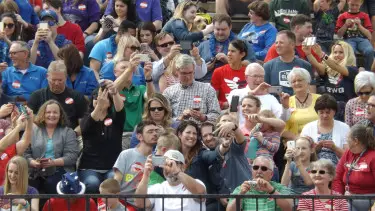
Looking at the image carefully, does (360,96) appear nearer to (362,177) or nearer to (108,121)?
(362,177)

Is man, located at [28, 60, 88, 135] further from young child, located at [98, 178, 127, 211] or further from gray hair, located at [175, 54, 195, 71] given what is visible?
young child, located at [98, 178, 127, 211]

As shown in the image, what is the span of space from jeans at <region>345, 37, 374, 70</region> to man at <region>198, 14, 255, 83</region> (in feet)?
6.77

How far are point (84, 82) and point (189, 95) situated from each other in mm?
1657

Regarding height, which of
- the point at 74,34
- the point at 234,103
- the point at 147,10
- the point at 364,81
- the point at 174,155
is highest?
the point at 147,10

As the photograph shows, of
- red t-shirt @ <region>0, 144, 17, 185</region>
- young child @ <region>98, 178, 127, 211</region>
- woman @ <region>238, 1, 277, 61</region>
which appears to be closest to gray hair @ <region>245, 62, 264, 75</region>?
woman @ <region>238, 1, 277, 61</region>

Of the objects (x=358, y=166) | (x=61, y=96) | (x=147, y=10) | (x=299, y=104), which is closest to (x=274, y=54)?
(x=299, y=104)

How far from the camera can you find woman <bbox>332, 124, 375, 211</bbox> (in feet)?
45.0

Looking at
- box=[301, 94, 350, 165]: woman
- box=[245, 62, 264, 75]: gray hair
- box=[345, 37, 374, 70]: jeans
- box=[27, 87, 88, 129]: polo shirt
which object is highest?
box=[345, 37, 374, 70]: jeans

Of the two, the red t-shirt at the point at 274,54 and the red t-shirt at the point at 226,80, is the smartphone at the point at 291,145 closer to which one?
the red t-shirt at the point at 226,80

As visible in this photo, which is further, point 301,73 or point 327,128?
point 301,73

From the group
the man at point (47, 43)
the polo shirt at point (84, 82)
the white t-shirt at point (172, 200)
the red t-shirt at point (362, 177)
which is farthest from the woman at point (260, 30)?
the white t-shirt at point (172, 200)

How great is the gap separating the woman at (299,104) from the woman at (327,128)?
0.36 meters

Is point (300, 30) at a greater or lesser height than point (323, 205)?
greater

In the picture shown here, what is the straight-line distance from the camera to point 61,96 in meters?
15.5
